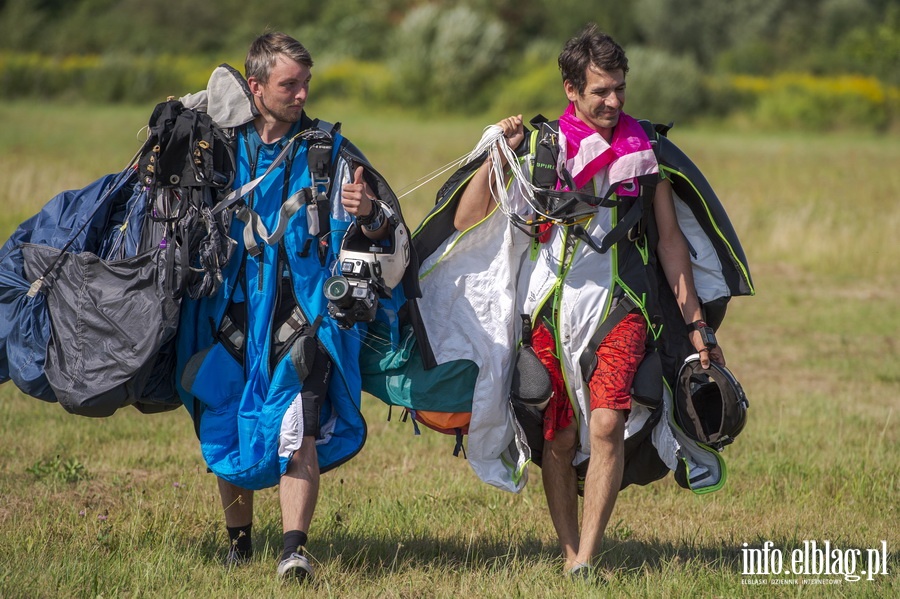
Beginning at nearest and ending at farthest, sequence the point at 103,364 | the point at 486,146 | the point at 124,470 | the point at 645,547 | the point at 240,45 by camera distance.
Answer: the point at 103,364, the point at 486,146, the point at 645,547, the point at 124,470, the point at 240,45

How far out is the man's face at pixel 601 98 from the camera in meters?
4.44

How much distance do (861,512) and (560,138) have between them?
262 cm

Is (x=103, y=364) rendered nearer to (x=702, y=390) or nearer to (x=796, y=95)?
(x=702, y=390)

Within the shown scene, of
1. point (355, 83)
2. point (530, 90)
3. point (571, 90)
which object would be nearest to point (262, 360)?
point (571, 90)

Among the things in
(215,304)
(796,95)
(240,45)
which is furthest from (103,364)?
(240,45)

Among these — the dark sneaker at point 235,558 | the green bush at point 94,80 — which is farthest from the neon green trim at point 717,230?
the green bush at point 94,80

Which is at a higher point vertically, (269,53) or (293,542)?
(269,53)

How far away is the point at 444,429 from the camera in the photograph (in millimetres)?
4793

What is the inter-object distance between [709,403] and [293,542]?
188cm

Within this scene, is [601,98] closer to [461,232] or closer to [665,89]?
[461,232]

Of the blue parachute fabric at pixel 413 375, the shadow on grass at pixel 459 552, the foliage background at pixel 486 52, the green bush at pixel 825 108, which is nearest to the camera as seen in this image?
the blue parachute fabric at pixel 413 375

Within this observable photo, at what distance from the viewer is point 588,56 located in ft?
14.6

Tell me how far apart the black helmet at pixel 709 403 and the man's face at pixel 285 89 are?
6.47 feet

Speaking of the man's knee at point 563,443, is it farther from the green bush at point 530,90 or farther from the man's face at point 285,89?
the green bush at point 530,90
